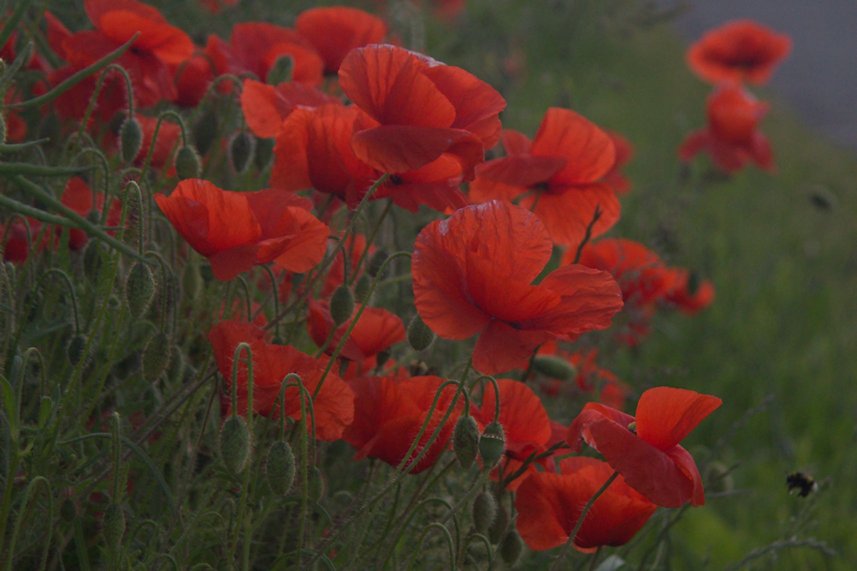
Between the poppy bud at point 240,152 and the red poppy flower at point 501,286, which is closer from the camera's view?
the red poppy flower at point 501,286

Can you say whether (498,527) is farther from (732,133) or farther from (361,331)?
(732,133)

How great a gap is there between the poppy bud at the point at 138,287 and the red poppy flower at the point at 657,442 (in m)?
0.45

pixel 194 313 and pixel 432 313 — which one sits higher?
pixel 432 313

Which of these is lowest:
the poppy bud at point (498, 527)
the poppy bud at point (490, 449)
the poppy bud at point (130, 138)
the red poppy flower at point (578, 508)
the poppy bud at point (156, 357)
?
the poppy bud at point (498, 527)

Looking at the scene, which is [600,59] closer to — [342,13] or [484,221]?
[342,13]

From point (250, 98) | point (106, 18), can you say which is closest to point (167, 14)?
point (106, 18)

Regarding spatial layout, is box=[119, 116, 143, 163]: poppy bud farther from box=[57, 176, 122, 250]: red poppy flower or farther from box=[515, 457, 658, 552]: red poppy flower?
box=[515, 457, 658, 552]: red poppy flower

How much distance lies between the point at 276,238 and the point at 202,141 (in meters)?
0.67

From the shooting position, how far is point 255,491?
132 centimetres

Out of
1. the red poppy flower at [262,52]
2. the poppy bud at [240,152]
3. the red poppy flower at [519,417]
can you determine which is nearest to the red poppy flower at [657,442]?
the red poppy flower at [519,417]

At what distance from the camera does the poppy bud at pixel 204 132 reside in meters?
1.85

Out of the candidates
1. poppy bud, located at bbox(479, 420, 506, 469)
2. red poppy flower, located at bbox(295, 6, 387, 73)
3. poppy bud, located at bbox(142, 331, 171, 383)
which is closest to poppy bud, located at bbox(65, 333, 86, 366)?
poppy bud, located at bbox(142, 331, 171, 383)

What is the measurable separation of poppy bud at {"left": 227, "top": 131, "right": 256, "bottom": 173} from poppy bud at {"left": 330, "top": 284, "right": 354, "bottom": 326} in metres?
0.43

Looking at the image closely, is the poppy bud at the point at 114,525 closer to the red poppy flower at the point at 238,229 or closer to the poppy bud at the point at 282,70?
the red poppy flower at the point at 238,229
